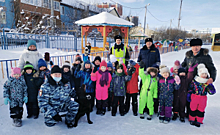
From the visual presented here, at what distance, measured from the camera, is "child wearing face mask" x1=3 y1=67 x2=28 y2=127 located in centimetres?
278

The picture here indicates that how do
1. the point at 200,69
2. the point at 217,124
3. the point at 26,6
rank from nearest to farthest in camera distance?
the point at 200,69
the point at 217,124
the point at 26,6

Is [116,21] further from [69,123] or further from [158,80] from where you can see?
[69,123]

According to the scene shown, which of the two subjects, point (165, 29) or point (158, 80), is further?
point (165, 29)

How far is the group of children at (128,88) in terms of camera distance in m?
2.84

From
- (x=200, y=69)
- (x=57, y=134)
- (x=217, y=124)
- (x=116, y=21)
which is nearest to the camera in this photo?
(x=57, y=134)

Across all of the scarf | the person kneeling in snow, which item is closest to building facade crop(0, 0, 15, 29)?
the person kneeling in snow

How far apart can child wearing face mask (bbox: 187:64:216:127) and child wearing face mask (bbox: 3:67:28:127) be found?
11.0 ft

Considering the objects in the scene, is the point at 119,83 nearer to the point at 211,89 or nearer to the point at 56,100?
the point at 56,100

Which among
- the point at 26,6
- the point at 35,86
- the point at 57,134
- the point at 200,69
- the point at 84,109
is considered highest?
the point at 26,6

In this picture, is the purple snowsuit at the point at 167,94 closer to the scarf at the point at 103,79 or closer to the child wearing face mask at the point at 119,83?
the child wearing face mask at the point at 119,83

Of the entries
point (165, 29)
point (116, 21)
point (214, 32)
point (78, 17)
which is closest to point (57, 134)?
point (116, 21)

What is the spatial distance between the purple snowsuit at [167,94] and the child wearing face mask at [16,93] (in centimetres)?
279

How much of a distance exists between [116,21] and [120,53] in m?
6.79

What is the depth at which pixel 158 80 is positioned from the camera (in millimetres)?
3137
